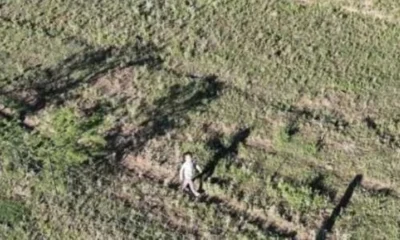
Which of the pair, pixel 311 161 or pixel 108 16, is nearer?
pixel 311 161

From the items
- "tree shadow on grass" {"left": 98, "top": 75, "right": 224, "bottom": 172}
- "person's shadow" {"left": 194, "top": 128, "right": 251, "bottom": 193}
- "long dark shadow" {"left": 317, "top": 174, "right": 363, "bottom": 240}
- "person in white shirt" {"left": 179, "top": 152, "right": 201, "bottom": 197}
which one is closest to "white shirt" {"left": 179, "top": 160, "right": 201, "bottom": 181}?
"person in white shirt" {"left": 179, "top": 152, "right": 201, "bottom": 197}

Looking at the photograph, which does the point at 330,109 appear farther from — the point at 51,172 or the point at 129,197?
the point at 51,172

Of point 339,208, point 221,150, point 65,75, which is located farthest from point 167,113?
point 339,208

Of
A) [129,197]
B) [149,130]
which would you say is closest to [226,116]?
[149,130]

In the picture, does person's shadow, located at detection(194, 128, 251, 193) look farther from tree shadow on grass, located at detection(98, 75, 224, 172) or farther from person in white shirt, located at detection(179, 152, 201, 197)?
tree shadow on grass, located at detection(98, 75, 224, 172)

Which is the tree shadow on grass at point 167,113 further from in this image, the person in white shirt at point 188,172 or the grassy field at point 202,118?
the person in white shirt at point 188,172

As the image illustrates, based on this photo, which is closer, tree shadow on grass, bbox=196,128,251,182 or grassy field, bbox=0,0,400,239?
grassy field, bbox=0,0,400,239

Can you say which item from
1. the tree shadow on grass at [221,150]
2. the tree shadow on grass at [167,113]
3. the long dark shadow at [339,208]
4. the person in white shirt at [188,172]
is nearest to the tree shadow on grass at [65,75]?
the tree shadow on grass at [167,113]
